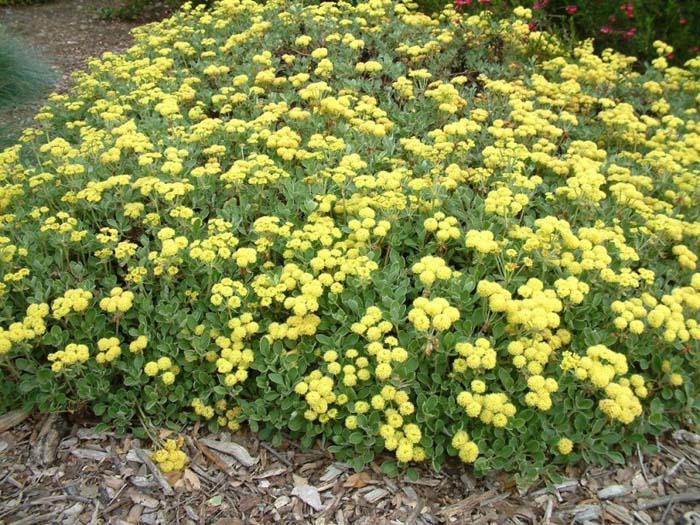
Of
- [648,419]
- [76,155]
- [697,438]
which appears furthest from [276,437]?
[76,155]

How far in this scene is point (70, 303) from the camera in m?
2.82

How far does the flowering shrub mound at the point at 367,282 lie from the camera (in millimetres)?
2645

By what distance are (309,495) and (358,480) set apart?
0.22 meters

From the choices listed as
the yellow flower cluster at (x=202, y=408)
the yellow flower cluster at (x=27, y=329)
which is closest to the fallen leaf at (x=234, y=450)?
the yellow flower cluster at (x=202, y=408)

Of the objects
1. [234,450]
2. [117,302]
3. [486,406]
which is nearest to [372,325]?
[486,406]

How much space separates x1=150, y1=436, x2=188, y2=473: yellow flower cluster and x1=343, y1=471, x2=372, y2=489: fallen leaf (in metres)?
0.72

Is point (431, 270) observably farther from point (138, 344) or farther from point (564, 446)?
point (138, 344)

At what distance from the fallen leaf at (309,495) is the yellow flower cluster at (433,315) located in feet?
2.73

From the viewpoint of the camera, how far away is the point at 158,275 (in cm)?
308

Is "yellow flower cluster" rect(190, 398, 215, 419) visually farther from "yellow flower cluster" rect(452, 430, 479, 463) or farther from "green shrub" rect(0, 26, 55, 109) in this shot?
"green shrub" rect(0, 26, 55, 109)

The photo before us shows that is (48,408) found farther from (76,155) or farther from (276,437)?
Answer: (76,155)

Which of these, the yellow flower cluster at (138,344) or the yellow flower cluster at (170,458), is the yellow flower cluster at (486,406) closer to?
the yellow flower cluster at (170,458)

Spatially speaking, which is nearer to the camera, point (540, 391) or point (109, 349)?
point (540, 391)

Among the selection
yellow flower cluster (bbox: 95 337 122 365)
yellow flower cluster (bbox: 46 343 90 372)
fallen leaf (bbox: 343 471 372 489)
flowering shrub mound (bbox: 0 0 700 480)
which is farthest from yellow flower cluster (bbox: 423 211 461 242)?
yellow flower cluster (bbox: 46 343 90 372)
